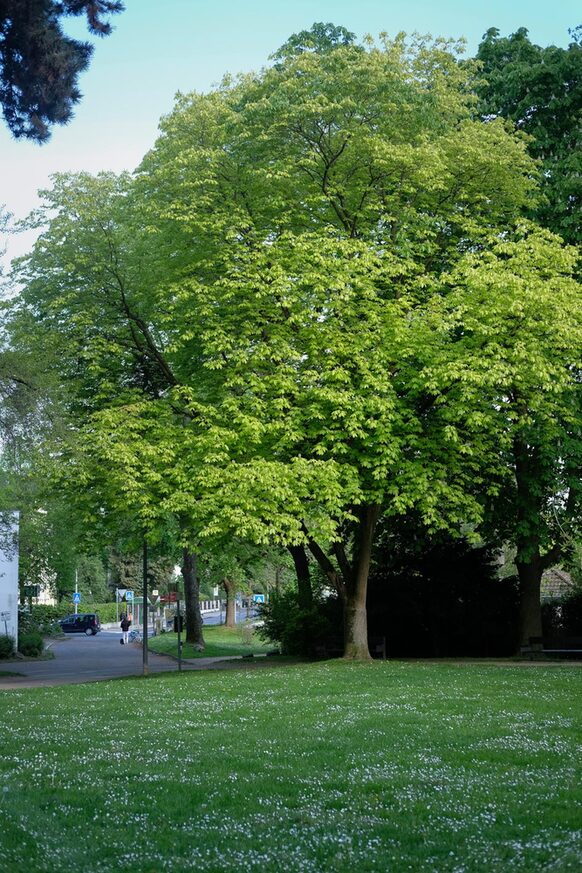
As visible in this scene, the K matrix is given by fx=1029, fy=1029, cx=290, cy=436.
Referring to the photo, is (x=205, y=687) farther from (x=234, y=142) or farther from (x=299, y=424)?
(x=234, y=142)

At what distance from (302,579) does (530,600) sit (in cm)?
740

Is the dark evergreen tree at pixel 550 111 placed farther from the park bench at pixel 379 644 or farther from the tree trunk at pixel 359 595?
the park bench at pixel 379 644

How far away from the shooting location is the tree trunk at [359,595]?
27.2 metres

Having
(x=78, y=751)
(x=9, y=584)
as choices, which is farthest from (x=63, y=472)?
(x=9, y=584)

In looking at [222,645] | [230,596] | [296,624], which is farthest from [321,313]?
[230,596]

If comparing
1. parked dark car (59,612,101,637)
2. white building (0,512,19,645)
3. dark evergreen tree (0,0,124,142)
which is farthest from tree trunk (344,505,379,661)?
parked dark car (59,612,101,637)

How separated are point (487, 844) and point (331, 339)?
17.9 m

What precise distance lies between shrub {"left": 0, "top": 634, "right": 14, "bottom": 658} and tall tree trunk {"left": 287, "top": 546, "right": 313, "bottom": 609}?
16.0m

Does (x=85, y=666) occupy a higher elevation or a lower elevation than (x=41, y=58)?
lower

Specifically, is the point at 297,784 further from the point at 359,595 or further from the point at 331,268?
the point at 359,595

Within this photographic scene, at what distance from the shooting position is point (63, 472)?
23234 mm

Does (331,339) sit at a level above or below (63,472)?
above

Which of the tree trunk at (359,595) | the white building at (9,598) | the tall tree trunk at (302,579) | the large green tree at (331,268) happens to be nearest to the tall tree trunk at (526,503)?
the large green tree at (331,268)

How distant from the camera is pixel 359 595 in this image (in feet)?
89.9
